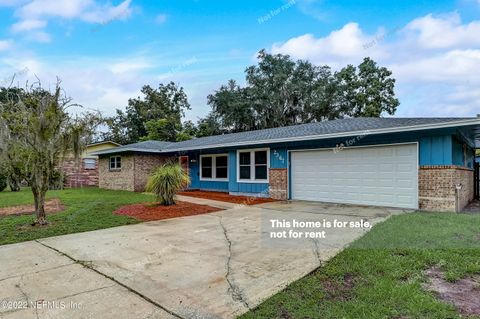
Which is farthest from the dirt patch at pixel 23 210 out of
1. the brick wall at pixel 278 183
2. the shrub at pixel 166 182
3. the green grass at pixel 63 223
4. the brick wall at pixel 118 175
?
the brick wall at pixel 278 183

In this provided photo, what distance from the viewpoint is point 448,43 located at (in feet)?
43.8

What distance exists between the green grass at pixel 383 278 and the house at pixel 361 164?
334 centimetres

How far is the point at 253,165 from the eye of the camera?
13.8 meters

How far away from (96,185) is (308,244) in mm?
20941

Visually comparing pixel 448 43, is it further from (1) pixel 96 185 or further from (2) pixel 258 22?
(1) pixel 96 185

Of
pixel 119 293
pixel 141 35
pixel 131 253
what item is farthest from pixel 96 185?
pixel 119 293

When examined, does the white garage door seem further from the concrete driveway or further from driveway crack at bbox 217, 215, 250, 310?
driveway crack at bbox 217, 215, 250, 310

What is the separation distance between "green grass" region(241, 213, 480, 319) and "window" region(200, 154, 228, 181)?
1054 cm

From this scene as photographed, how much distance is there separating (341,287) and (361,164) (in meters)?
7.43

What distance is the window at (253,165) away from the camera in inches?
527

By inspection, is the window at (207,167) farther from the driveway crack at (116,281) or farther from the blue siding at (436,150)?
the driveway crack at (116,281)

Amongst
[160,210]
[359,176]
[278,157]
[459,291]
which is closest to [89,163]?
[160,210]

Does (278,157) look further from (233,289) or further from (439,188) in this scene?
(233,289)

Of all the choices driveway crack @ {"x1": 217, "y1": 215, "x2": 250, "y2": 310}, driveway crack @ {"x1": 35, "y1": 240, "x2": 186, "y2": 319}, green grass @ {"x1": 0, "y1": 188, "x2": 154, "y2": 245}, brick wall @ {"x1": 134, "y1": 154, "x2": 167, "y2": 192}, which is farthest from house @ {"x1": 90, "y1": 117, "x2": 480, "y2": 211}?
driveway crack @ {"x1": 35, "y1": 240, "x2": 186, "y2": 319}
